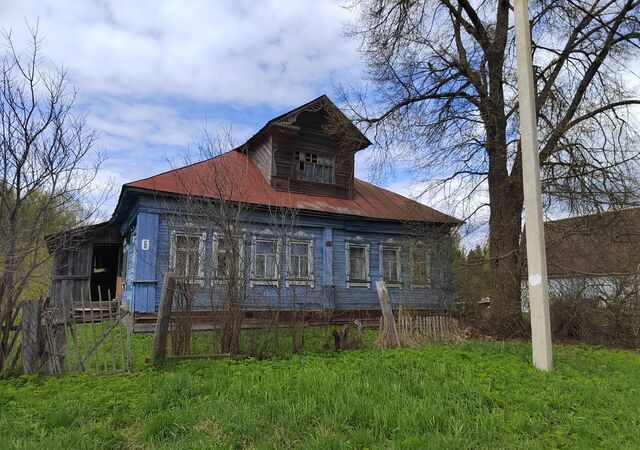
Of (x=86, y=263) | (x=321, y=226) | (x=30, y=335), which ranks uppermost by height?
(x=321, y=226)

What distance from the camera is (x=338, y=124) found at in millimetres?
15383

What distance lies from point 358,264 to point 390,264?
1.46m

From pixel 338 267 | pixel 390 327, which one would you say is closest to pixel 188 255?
pixel 390 327

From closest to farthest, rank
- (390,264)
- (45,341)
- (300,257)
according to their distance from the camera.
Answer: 1. (45,341)
2. (300,257)
3. (390,264)

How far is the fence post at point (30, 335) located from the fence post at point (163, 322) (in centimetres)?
147

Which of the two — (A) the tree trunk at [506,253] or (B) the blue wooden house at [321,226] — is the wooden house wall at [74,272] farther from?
(A) the tree trunk at [506,253]

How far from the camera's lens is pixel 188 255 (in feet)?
25.2

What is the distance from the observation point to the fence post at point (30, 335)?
5.80 metres

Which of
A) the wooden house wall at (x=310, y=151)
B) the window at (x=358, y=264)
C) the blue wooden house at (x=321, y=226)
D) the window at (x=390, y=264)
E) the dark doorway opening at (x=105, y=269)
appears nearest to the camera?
the blue wooden house at (x=321, y=226)

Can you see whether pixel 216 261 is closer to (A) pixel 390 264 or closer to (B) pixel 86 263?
(B) pixel 86 263

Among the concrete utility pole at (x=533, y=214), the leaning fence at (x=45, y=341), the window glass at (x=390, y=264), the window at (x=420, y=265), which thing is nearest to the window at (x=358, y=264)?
the window glass at (x=390, y=264)

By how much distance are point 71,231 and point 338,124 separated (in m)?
9.68

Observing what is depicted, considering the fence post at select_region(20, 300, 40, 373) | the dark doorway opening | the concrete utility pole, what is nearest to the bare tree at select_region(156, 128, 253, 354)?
the fence post at select_region(20, 300, 40, 373)

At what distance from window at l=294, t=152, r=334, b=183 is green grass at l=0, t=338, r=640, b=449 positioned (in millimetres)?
11884
